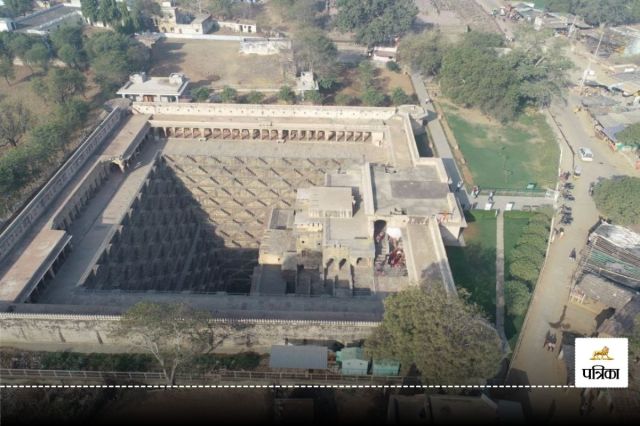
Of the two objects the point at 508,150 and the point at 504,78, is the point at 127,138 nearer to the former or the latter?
the point at 508,150

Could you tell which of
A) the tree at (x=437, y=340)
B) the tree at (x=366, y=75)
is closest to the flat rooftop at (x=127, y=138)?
the tree at (x=437, y=340)

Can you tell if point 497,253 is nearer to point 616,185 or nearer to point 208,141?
point 616,185

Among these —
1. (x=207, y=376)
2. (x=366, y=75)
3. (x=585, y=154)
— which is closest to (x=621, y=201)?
(x=585, y=154)

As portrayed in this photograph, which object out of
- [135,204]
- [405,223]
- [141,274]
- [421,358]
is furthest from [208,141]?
[421,358]

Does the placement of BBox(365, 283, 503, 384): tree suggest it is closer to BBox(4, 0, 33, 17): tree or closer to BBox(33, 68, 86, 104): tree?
BBox(33, 68, 86, 104): tree

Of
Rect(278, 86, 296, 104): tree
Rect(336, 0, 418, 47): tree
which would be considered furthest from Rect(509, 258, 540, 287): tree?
Rect(336, 0, 418, 47): tree
